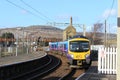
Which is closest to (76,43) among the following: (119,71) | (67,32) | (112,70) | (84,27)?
(112,70)

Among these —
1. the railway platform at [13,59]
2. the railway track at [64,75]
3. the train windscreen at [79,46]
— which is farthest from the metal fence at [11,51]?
the railway track at [64,75]

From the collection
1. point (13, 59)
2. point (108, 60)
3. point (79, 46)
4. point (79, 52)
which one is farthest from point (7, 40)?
point (108, 60)

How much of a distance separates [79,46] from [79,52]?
0.80m

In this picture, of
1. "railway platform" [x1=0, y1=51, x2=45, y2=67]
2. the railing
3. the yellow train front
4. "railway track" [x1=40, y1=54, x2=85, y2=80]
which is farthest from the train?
the railing

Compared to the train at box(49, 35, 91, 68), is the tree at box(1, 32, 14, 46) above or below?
above

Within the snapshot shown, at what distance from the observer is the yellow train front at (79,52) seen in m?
32.4

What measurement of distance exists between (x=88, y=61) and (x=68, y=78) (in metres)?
7.81

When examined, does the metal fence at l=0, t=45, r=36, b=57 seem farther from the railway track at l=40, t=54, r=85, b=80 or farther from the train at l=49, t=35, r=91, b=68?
the railway track at l=40, t=54, r=85, b=80

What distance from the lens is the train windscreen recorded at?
33050 mm

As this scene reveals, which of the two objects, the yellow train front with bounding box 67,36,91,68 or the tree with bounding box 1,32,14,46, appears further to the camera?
the tree with bounding box 1,32,14,46

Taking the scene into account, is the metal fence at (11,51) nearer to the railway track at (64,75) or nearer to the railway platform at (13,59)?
the railway platform at (13,59)

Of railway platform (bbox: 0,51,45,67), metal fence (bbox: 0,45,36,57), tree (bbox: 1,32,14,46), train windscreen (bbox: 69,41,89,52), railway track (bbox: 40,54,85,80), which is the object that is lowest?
railway track (bbox: 40,54,85,80)

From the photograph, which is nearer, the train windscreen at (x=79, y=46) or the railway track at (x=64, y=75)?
the railway track at (x=64, y=75)

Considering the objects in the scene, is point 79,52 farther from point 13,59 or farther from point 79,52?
point 13,59
